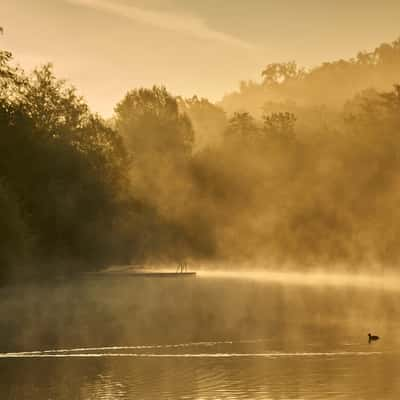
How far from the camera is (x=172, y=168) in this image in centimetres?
16688

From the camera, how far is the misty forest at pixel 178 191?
101 meters

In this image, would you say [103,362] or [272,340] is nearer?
[103,362]

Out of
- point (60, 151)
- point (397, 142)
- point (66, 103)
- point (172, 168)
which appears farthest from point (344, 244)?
point (60, 151)

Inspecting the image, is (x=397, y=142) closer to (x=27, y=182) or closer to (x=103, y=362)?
(x=27, y=182)

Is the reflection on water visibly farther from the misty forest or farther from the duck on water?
the misty forest

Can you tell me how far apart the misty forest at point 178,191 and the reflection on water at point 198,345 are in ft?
32.0

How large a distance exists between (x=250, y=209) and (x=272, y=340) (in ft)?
365

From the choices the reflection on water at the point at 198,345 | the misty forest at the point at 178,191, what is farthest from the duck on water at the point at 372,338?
the misty forest at the point at 178,191

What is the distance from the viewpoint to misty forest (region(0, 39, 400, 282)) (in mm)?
101062

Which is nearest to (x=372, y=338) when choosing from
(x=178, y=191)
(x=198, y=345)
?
(x=198, y=345)

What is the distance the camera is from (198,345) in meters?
55.9

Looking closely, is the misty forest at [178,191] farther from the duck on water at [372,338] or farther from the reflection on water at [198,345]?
the duck on water at [372,338]

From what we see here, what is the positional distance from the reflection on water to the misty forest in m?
9.76

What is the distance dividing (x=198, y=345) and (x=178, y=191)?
98760 mm
